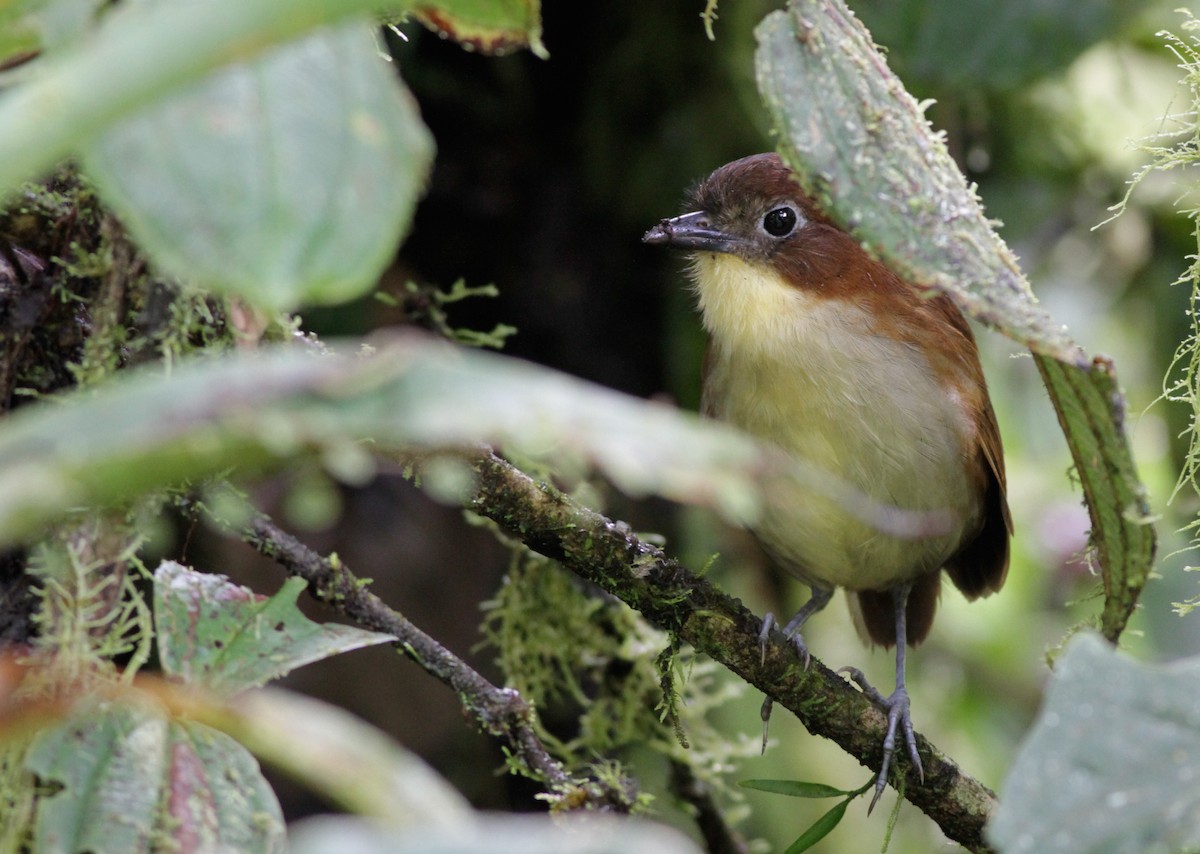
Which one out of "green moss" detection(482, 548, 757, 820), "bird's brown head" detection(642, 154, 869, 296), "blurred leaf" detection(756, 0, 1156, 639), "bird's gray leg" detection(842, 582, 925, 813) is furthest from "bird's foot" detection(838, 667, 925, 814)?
"bird's brown head" detection(642, 154, 869, 296)

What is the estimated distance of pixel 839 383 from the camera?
2.47 meters

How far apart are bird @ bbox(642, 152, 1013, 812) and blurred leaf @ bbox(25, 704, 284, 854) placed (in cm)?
148

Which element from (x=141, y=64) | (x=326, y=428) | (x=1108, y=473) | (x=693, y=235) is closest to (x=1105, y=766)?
(x=1108, y=473)

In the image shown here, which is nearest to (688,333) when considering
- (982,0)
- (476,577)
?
(476,577)

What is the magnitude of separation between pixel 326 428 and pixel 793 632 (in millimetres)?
1784

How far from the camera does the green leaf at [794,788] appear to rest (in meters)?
1.63

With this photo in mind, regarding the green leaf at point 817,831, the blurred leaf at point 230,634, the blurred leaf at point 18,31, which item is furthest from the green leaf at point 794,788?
the blurred leaf at point 18,31

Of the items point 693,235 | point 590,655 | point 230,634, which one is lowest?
point 590,655

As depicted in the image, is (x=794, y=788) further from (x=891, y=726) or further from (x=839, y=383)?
(x=839, y=383)

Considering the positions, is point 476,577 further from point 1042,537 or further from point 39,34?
point 39,34

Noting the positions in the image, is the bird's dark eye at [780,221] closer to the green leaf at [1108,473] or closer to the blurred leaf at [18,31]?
the green leaf at [1108,473]

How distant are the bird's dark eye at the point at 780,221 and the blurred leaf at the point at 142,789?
192 centimetres

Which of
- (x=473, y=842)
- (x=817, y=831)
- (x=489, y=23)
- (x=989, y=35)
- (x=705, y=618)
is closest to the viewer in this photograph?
(x=473, y=842)

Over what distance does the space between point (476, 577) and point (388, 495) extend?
32 centimetres
